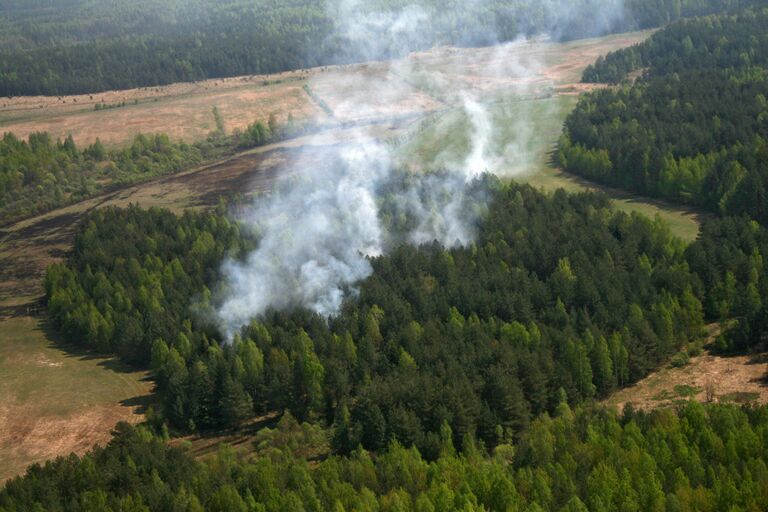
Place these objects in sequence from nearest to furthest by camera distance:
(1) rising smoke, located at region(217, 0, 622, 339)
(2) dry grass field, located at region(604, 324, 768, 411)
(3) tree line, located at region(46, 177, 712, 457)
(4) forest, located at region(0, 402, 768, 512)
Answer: (4) forest, located at region(0, 402, 768, 512) → (2) dry grass field, located at region(604, 324, 768, 411) → (3) tree line, located at region(46, 177, 712, 457) → (1) rising smoke, located at region(217, 0, 622, 339)

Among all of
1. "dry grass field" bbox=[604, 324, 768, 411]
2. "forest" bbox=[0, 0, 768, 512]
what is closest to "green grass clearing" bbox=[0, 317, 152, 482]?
"forest" bbox=[0, 0, 768, 512]

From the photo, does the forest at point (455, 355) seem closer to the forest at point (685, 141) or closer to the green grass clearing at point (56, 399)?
Answer: the forest at point (685, 141)

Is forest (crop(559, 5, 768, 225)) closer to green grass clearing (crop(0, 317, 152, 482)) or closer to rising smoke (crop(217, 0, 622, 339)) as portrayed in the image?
rising smoke (crop(217, 0, 622, 339))

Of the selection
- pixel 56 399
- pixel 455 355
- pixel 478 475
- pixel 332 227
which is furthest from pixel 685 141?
pixel 478 475

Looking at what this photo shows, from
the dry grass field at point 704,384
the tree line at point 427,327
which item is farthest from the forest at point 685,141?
the dry grass field at point 704,384

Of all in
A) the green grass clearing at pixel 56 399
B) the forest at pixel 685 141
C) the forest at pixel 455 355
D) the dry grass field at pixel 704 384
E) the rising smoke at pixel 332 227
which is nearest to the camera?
the forest at pixel 455 355

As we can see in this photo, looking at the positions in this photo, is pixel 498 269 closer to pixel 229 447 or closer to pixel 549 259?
pixel 549 259

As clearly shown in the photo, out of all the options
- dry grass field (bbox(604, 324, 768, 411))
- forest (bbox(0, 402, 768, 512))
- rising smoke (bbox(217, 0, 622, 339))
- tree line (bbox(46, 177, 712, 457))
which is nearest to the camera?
forest (bbox(0, 402, 768, 512))

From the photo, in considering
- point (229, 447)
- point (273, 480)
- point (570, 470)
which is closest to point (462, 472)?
point (570, 470)
